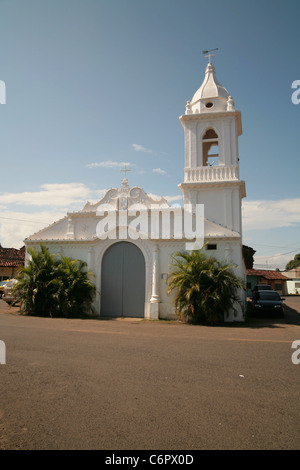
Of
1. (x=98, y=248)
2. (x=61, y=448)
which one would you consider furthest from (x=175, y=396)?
(x=98, y=248)

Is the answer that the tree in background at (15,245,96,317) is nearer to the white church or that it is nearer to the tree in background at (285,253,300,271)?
the white church

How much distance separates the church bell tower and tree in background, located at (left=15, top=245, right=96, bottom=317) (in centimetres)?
695

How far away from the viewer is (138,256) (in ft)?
53.7

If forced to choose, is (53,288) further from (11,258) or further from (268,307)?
(11,258)

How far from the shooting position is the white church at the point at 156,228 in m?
15.7

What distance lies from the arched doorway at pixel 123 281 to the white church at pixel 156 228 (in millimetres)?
46

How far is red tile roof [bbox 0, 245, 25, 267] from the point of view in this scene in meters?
35.6

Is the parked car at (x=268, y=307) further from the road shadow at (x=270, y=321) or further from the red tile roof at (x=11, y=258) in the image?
the red tile roof at (x=11, y=258)

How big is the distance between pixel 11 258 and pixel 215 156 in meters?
26.4

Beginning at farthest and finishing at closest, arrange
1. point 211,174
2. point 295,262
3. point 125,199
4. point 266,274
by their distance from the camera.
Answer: point 295,262 → point 266,274 → point 211,174 → point 125,199

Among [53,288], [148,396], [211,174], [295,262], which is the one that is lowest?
[148,396]

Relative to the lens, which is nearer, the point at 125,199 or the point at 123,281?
the point at 123,281

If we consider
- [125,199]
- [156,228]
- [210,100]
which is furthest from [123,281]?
[210,100]

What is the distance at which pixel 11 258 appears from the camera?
36.7 metres
